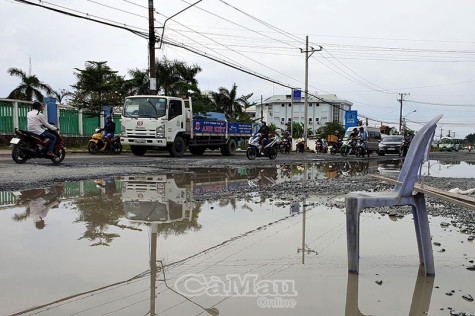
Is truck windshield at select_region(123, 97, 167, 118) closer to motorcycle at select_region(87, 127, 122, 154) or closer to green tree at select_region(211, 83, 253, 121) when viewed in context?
motorcycle at select_region(87, 127, 122, 154)

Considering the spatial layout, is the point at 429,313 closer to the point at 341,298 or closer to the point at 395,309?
the point at 395,309

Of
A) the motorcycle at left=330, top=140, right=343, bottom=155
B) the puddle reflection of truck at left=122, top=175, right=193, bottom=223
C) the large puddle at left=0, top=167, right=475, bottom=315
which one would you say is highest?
the motorcycle at left=330, top=140, right=343, bottom=155

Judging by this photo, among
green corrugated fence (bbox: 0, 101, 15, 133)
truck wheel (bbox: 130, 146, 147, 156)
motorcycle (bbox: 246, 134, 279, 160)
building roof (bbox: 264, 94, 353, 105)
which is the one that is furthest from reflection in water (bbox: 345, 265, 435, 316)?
building roof (bbox: 264, 94, 353, 105)

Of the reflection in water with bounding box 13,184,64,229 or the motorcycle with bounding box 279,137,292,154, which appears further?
the motorcycle with bounding box 279,137,292,154

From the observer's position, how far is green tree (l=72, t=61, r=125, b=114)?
69.3 ft

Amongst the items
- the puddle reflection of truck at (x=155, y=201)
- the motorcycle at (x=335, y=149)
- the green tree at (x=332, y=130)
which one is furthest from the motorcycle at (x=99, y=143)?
the green tree at (x=332, y=130)

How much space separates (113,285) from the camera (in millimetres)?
2375

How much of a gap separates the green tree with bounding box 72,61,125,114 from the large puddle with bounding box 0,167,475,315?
56.9ft

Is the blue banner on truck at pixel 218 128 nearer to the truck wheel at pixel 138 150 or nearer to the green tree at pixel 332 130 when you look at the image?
the truck wheel at pixel 138 150

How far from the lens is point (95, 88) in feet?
71.3

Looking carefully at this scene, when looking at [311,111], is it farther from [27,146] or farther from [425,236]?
[425,236]

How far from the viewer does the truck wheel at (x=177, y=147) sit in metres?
15.8

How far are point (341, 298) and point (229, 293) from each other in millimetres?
655

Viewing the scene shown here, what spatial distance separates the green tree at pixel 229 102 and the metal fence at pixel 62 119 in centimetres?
2046
